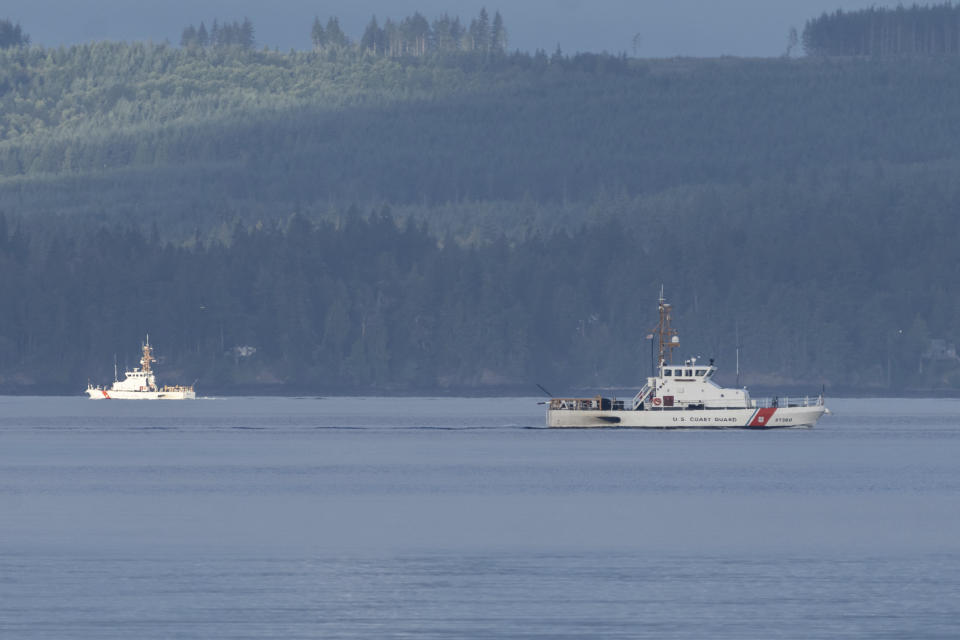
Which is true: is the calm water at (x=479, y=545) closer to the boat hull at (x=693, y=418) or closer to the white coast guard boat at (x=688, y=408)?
the white coast guard boat at (x=688, y=408)

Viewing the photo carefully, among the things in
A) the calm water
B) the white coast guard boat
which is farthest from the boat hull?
the calm water

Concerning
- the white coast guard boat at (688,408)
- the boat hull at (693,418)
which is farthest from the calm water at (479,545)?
the boat hull at (693,418)

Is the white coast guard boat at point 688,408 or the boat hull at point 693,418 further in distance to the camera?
the boat hull at point 693,418

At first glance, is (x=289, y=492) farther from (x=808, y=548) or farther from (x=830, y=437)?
(x=830, y=437)

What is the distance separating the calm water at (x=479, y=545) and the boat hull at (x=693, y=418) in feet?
76.8

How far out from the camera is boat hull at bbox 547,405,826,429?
15350cm

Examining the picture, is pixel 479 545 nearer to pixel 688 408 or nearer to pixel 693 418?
pixel 688 408

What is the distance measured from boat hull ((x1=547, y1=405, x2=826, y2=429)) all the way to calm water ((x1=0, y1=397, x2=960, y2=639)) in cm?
2342

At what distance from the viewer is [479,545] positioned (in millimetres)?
67375

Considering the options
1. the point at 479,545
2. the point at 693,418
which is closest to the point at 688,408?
the point at 693,418

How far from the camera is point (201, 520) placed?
76.9 metres

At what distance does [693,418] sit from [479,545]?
3614 inches

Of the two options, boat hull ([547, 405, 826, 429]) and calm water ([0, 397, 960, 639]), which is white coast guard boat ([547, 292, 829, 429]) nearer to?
boat hull ([547, 405, 826, 429])

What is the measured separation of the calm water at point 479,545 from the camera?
1966 inches
